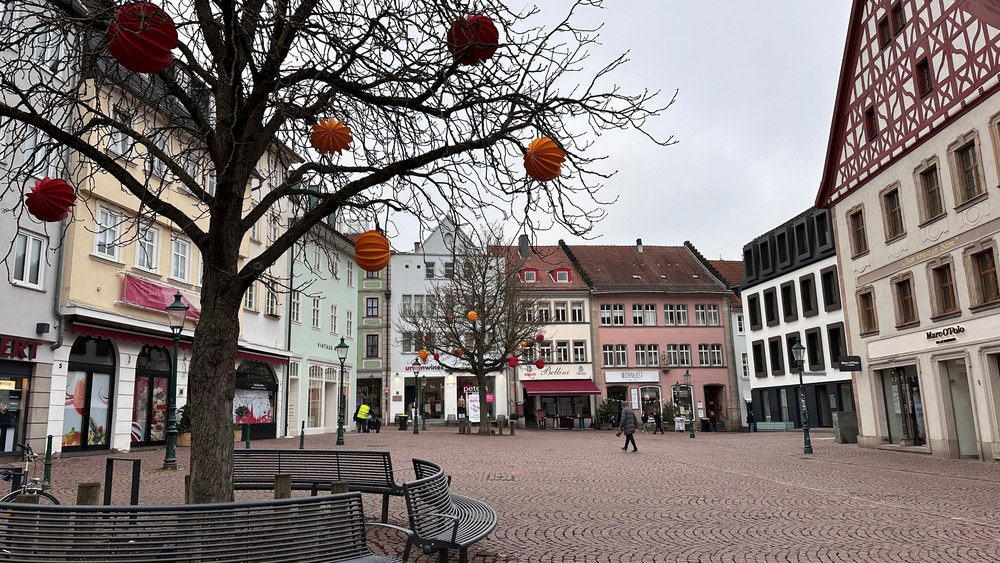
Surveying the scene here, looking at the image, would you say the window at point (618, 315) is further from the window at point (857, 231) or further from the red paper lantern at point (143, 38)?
the red paper lantern at point (143, 38)

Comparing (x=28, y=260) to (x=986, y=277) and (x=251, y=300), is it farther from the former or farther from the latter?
(x=986, y=277)

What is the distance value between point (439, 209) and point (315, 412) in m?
28.6

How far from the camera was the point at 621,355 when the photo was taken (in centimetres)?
5119

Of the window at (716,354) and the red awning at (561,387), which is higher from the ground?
the window at (716,354)

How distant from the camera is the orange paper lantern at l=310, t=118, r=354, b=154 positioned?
7.37 m

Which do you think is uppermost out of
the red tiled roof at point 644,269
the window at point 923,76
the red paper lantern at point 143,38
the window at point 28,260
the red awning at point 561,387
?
the red tiled roof at point 644,269

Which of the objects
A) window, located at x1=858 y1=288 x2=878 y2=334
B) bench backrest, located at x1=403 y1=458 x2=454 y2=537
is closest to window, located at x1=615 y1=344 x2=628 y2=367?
window, located at x1=858 y1=288 x2=878 y2=334

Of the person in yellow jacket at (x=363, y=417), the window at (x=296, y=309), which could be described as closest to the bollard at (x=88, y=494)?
the window at (x=296, y=309)

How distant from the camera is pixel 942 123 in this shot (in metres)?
18.7

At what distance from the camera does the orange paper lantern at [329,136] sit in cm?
737

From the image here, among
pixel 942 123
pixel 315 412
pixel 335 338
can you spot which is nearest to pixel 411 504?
pixel 942 123

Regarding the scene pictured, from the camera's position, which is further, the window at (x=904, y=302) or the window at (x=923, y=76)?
the window at (x=904, y=302)

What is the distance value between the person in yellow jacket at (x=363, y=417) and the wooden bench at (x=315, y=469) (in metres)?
25.1

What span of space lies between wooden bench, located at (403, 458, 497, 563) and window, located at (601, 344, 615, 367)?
1751 inches
